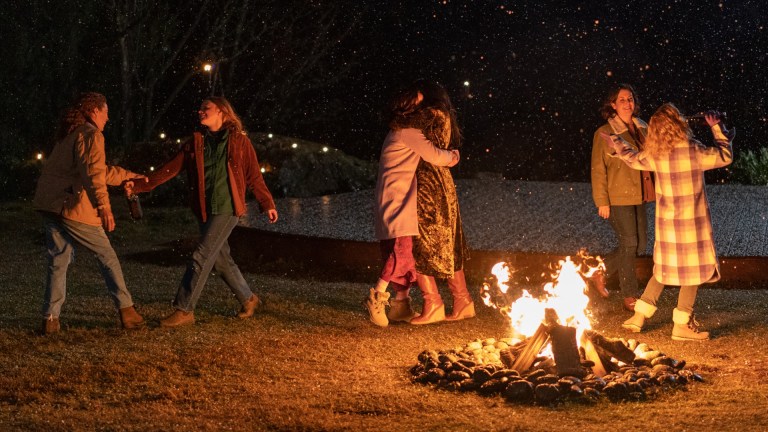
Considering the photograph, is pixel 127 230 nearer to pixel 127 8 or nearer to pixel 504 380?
pixel 127 8

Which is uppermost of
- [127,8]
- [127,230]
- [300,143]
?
[127,8]

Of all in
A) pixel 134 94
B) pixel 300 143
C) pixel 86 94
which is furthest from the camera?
pixel 134 94

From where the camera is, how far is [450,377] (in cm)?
589

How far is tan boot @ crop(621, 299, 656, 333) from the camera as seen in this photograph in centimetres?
745

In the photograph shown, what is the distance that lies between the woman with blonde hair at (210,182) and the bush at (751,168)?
12.2 m

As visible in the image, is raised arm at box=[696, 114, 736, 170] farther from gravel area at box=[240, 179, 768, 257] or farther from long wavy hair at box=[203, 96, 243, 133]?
gravel area at box=[240, 179, 768, 257]

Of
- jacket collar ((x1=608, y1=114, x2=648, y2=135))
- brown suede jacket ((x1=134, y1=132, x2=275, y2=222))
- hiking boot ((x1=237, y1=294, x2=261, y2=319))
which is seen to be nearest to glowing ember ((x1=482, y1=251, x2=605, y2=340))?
jacket collar ((x1=608, y1=114, x2=648, y2=135))

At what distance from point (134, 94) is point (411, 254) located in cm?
1428

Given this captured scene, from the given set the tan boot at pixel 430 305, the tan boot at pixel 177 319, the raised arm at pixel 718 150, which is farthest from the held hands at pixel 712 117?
the tan boot at pixel 177 319

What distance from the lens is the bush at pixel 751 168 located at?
17547mm

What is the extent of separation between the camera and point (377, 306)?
25.1ft

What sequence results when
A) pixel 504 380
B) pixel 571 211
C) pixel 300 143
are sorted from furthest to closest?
pixel 300 143, pixel 571 211, pixel 504 380

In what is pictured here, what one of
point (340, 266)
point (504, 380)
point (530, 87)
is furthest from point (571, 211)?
point (504, 380)

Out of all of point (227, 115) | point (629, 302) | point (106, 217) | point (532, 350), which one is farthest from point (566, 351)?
point (106, 217)
